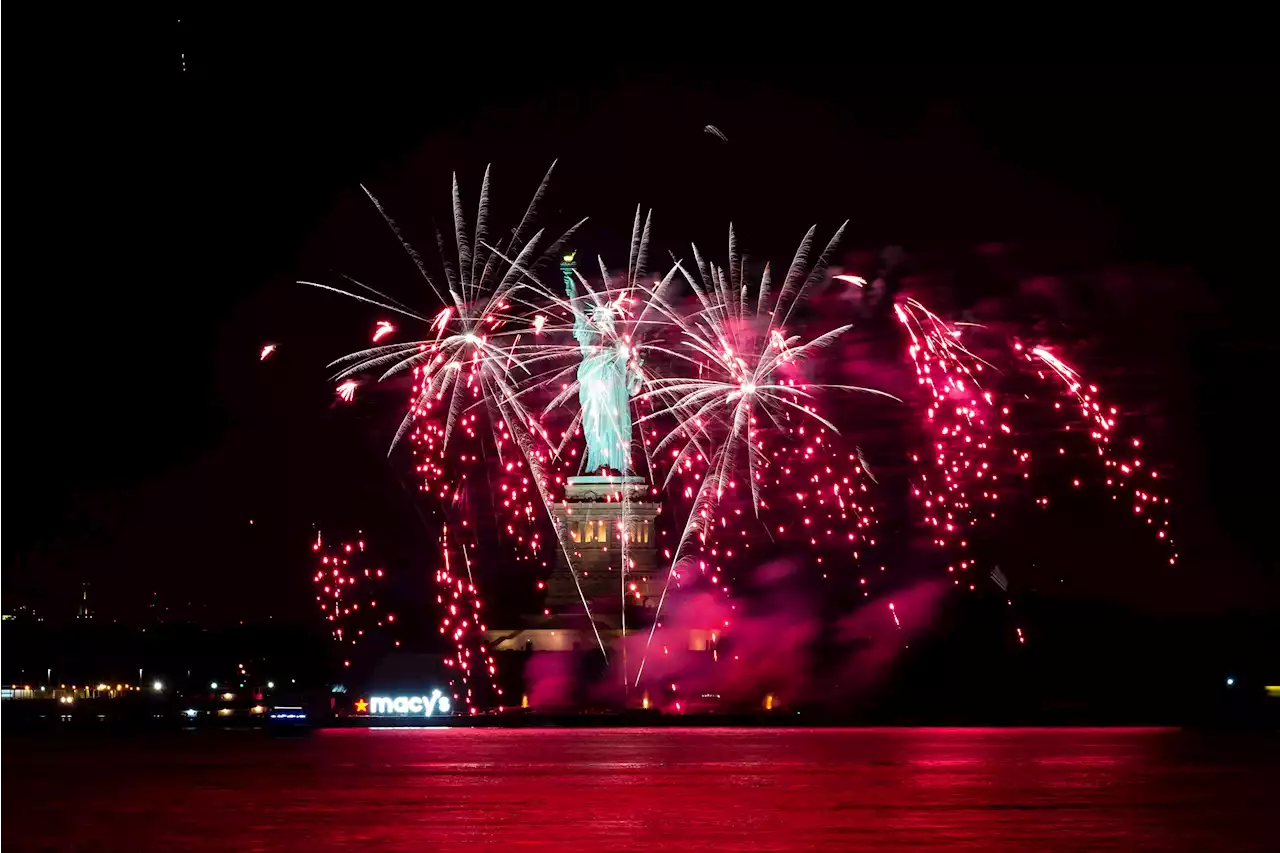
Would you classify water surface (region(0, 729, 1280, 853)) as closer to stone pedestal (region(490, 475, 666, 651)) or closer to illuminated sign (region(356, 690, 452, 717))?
illuminated sign (region(356, 690, 452, 717))

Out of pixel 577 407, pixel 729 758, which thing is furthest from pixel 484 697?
pixel 729 758

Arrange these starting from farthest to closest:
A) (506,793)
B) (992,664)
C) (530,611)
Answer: (530,611) → (992,664) → (506,793)

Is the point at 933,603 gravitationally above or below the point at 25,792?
above

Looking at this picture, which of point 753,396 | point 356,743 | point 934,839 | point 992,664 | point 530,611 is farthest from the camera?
point 530,611

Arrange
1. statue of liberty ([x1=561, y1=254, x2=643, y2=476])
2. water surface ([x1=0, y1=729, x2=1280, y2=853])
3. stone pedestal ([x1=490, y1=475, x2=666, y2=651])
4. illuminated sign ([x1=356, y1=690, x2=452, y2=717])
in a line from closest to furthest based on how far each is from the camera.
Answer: water surface ([x1=0, y1=729, x2=1280, y2=853]) → illuminated sign ([x1=356, y1=690, x2=452, y2=717]) → statue of liberty ([x1=561, y1=254, x2=643, y2=476]) → stone pedestal ([x1=490, y1=475, x2=666, y2=651])

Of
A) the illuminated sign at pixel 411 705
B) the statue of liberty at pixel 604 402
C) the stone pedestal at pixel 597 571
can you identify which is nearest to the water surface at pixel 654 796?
the illuminated sign at pixel 411 705

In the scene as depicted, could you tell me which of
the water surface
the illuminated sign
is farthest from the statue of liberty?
the water surface

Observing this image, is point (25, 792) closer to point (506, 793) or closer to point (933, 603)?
point (506, 793)

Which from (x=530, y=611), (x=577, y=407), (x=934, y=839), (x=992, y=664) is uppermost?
(x=577, y=407)
